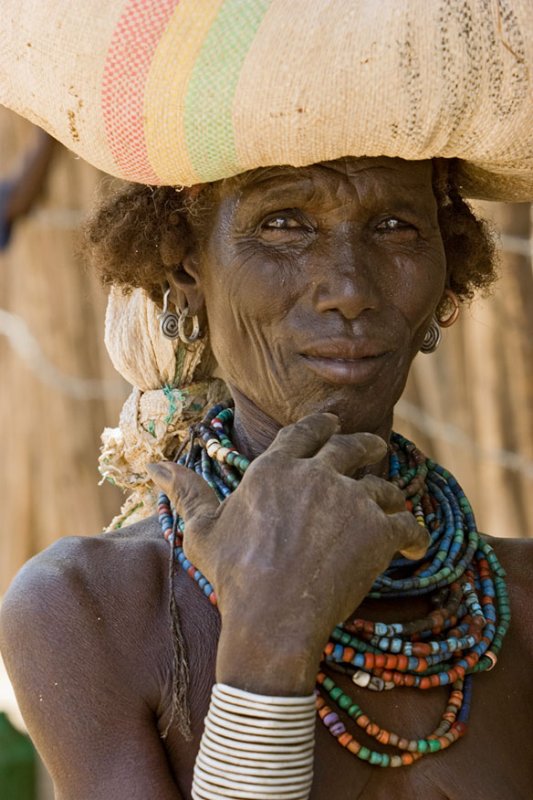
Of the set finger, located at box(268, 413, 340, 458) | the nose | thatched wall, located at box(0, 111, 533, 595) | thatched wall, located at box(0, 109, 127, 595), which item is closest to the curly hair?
the nose

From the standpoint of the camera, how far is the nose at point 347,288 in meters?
2.41

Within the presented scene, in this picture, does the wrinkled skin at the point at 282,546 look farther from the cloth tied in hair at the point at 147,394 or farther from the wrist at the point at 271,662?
the cloth tied in hair at the point at 147,394

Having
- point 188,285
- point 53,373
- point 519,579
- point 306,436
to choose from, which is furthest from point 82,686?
point 53,373

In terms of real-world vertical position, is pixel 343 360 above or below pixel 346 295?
below

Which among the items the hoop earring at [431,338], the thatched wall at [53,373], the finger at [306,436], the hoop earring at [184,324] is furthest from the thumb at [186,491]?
the thatched wall at [53,373]

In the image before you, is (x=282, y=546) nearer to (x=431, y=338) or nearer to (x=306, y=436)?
(x=306, y=436)

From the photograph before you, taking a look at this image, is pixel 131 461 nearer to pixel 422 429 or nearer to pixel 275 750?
pixel 275 750

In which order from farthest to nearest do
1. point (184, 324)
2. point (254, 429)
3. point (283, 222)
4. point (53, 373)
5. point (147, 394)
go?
1. point (53, 373)
2. point (147, 394)
3. point (184, 324)
4. point (254, 429)
5. point (283, 222)

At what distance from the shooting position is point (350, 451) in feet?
7.27

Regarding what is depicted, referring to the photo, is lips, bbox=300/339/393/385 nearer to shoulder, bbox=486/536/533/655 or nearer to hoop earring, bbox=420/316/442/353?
hoop earring, bbox=420/316/442/353

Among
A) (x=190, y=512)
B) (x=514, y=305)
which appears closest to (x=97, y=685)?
(x=190, y=512)

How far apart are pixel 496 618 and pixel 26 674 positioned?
38.2 inches

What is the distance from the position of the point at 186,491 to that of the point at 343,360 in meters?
0.43

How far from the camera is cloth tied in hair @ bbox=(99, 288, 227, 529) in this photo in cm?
297
